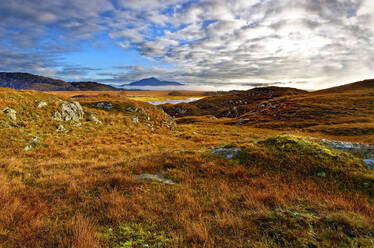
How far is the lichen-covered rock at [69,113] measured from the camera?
81.6 ft

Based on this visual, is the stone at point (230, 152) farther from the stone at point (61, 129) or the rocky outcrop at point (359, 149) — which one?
the stone at point (61, 129)

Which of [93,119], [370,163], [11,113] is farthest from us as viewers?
[93,119]

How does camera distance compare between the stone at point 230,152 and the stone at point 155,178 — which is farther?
the stone at point 230,152

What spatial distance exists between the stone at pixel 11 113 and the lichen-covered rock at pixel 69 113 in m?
3.96

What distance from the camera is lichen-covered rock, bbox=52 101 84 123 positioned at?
24861mm

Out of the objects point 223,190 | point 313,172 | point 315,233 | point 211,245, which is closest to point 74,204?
point 211,245

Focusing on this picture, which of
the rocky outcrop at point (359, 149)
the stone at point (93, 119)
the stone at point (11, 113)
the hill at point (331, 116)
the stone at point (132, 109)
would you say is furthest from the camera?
the hill at point (331, 116)

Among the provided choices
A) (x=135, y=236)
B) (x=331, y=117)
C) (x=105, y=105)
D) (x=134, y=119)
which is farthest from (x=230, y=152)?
(x=331, y=117)

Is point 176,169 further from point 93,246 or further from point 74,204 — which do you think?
point 93,246

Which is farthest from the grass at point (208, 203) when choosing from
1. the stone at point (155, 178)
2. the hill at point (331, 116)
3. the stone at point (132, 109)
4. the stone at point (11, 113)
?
the hill at point (331, 116)

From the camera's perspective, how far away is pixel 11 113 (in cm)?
2044

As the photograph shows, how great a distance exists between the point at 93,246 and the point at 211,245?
2421 millimetres

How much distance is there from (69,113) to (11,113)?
6.53m

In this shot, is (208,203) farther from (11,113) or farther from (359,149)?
(11,113)
